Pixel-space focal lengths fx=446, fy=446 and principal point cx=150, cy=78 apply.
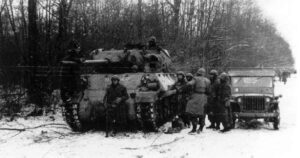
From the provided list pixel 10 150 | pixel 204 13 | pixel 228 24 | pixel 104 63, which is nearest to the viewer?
pixel 10 150

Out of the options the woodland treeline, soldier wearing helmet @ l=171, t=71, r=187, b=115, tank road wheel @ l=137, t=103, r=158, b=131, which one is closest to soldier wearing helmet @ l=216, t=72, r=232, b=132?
soldier wearing helmet @ l=171, t=71, r=187, b=115

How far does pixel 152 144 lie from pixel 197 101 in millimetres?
2228

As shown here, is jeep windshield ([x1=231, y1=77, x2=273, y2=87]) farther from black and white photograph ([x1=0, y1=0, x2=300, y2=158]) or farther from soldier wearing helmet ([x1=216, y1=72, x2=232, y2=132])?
soldier wearing helmet ([x1=216, y1=72, x2=232, y2=132])

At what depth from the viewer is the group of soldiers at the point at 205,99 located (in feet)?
40.5

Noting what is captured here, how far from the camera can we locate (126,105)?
1246 cm

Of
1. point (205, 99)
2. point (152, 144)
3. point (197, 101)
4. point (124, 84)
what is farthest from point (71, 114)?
point (205, 99)

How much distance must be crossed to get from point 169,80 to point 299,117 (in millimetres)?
5080

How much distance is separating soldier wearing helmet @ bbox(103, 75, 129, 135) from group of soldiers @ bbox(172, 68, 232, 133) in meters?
1.77

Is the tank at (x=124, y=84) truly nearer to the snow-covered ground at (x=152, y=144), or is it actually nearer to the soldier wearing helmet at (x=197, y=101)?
the snow-covered ground at (x=152, y=144)

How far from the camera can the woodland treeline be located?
19500mm

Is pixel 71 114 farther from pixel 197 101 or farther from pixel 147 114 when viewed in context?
pixel 197 101

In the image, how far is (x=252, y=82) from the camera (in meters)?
14.2

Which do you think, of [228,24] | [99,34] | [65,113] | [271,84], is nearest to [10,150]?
[65,113]

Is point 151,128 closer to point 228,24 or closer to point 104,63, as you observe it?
point 104,63
